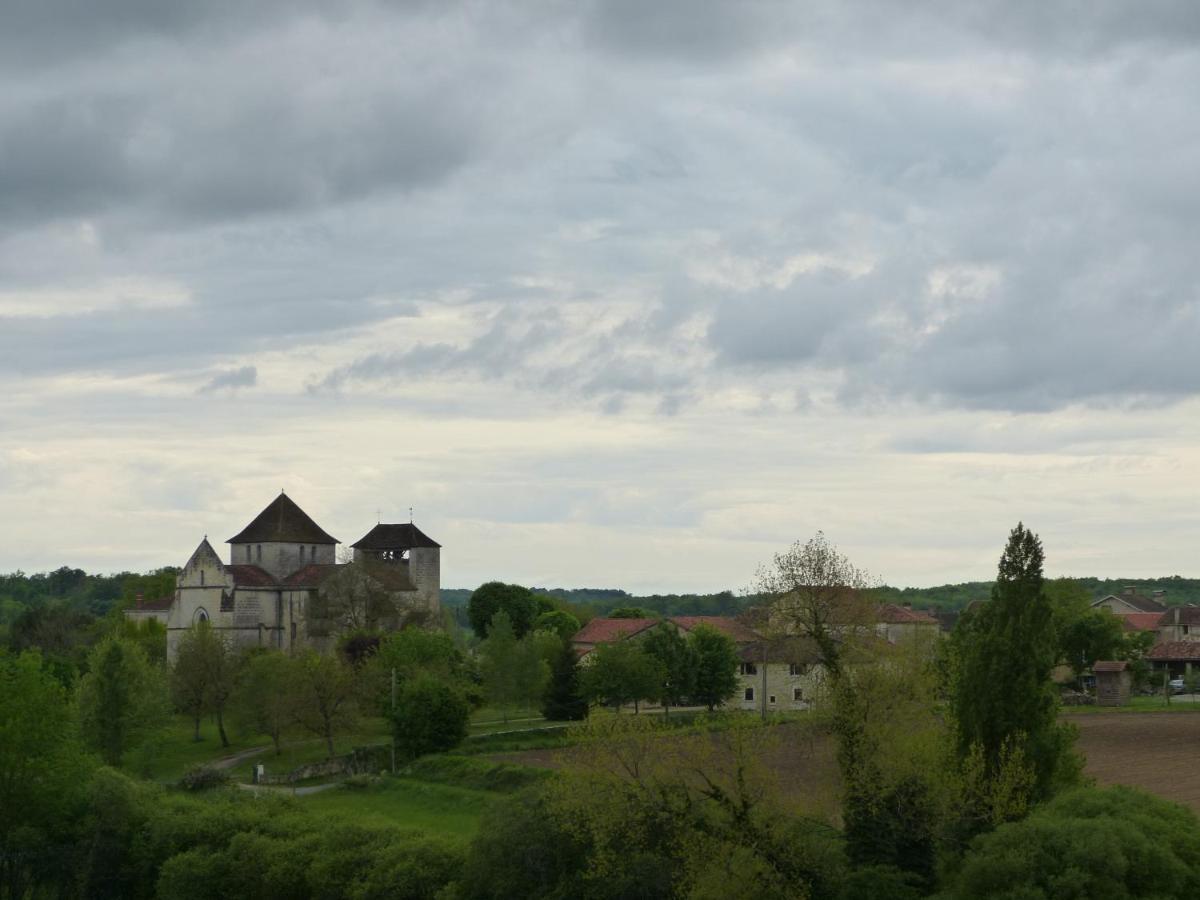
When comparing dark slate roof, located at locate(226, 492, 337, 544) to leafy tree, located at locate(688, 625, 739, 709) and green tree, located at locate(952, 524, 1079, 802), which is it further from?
green tree, located at locate(952, 524, 1079, 802)

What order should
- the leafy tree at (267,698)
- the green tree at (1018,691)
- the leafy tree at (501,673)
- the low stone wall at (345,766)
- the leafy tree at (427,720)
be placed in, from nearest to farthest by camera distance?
the green tree at (1018,691), the leafy tree at (427,720), the low stone wall at (345,766), the leafy tree at (267,698), the leafy tree at (501,673)

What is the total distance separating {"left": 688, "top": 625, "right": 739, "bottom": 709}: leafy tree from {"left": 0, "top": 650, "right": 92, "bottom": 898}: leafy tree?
1369 inches

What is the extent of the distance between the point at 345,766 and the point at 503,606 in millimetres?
48645

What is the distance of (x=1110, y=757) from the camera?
204 feet

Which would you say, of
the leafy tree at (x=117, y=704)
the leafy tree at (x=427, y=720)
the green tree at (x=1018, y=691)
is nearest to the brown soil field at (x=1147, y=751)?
the green tree at (x=1018, y=691)

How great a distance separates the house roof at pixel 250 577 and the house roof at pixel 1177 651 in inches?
2224

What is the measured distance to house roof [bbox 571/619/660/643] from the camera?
94363 millimetres

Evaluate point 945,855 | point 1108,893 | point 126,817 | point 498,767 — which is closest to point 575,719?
point 498,767

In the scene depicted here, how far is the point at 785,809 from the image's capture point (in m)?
37.9

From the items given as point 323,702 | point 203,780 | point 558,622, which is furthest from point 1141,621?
point 203,780

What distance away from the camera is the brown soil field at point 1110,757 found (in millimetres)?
41281

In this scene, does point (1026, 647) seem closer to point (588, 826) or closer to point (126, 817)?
point (588, 826)

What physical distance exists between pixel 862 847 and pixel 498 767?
25.3m

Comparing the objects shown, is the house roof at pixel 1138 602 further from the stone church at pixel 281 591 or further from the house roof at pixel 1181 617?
the stone church at pixel 281 591
